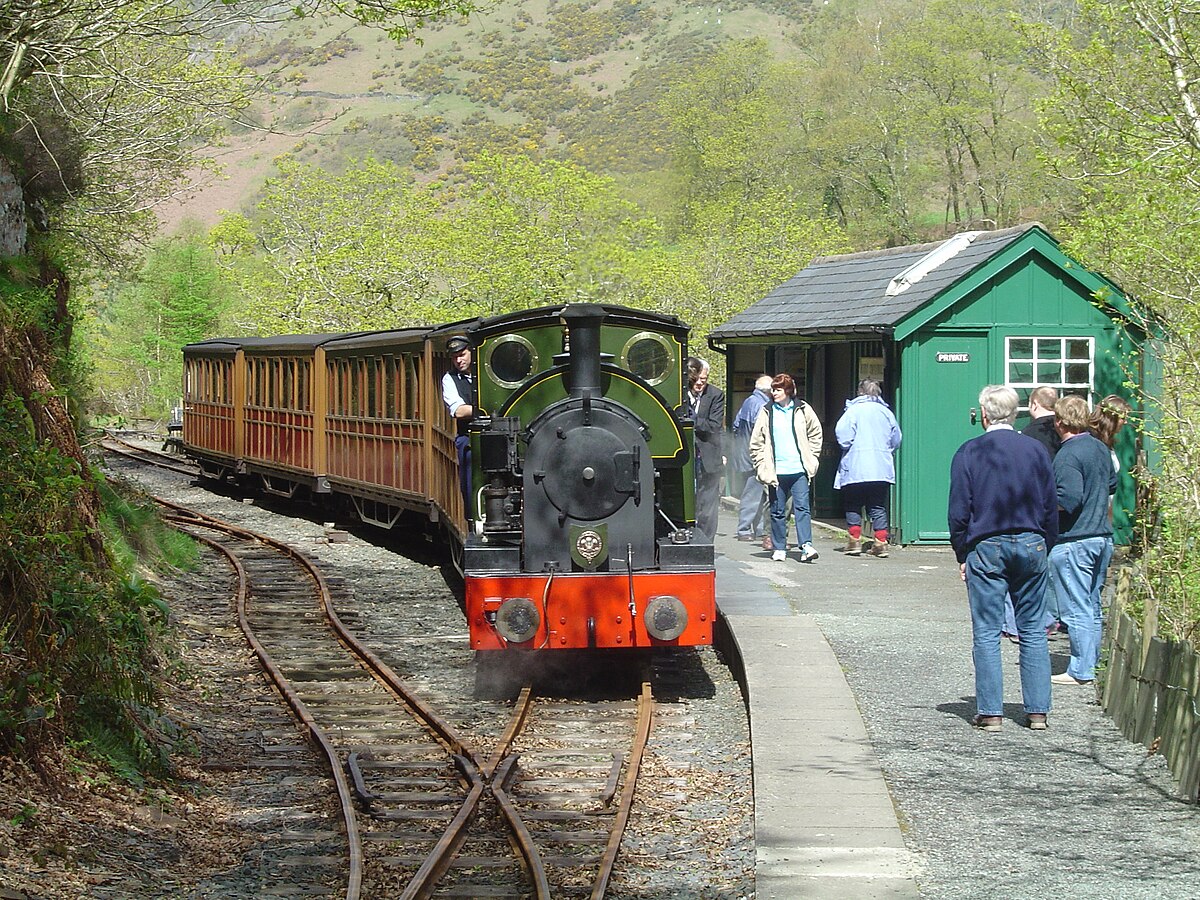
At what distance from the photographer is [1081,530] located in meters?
9.26

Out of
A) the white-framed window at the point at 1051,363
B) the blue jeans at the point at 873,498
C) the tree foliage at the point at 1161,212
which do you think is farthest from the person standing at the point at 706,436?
the white-framed window at the point at 1051,363

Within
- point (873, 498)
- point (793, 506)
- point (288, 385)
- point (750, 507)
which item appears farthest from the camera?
point (288, 385)

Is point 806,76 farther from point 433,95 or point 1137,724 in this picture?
point 433,95

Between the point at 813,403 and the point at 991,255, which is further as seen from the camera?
the point at 813,403

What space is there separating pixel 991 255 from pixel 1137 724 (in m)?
8.89

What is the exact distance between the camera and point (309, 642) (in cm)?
1224

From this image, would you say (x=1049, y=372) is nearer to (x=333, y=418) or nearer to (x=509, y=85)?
(x=333, y=418)

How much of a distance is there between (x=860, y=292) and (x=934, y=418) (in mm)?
2668

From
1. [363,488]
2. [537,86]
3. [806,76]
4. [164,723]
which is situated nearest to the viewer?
[164,723]

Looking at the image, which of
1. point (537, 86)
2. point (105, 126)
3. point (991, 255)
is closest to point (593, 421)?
point (991, 255)

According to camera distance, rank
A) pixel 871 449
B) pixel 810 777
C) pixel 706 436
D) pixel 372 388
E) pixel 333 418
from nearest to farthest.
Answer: pixel 810 777 < pixel 706 436 < pixel 871 449 < pixel 372 388 < pixel 333 418

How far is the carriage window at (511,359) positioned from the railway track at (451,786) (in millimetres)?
2179

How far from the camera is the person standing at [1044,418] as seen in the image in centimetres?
1006

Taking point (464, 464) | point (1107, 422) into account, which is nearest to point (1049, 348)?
point (1107, 422)
